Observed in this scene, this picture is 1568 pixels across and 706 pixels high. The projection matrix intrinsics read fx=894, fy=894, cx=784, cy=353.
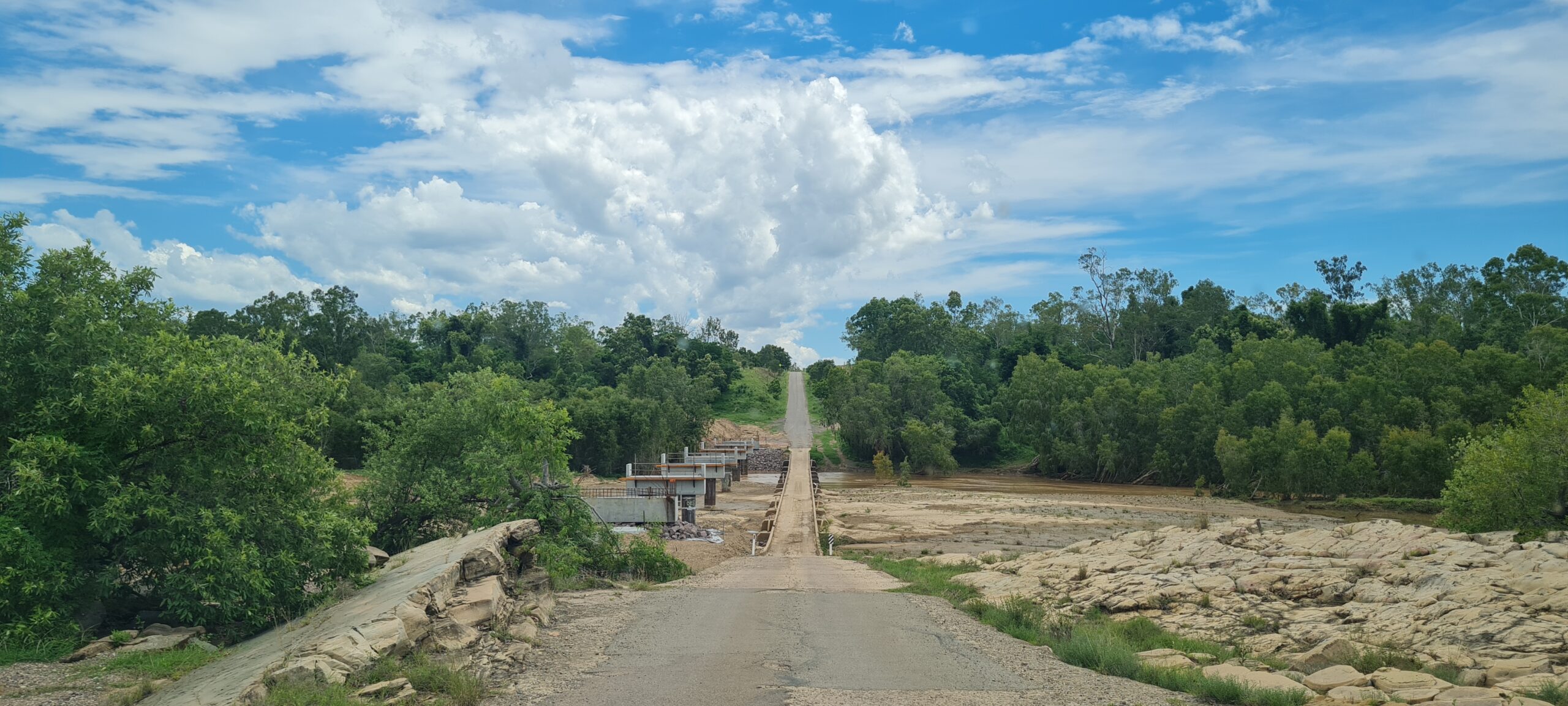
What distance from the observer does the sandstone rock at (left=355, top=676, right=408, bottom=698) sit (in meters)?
9.54

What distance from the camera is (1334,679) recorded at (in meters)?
11.8

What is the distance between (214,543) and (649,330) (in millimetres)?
118836

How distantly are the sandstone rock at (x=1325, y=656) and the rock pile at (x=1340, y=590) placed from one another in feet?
0.10

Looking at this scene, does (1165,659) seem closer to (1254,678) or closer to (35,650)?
(1254,678)

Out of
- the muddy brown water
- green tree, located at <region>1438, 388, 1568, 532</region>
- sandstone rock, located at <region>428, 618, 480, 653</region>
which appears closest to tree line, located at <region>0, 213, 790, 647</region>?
sandstone rock, located at <region>428, 618, 480, 653</region>

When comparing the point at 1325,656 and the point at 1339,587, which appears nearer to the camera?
the point at 1325,656

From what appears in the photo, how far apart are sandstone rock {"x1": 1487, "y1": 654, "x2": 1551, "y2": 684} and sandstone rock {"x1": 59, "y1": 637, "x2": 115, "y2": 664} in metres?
18.4

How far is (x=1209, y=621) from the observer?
55.3 feet

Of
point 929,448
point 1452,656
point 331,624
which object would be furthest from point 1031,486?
point 331,624

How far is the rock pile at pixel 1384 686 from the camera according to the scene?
1041cm

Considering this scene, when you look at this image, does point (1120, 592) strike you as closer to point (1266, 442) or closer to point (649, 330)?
point (1266, 442)

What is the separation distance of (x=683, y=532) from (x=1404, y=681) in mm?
29401

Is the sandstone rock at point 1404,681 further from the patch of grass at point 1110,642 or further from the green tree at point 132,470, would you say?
the green tree at point 132,470

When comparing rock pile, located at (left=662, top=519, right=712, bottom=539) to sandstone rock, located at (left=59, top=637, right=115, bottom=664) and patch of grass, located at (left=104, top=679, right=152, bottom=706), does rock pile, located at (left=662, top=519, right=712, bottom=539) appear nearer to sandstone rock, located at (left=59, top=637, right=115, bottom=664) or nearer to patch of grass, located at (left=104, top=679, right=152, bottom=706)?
sandstone rock, located at (left=59, top=637, right=115, bottom=664)
